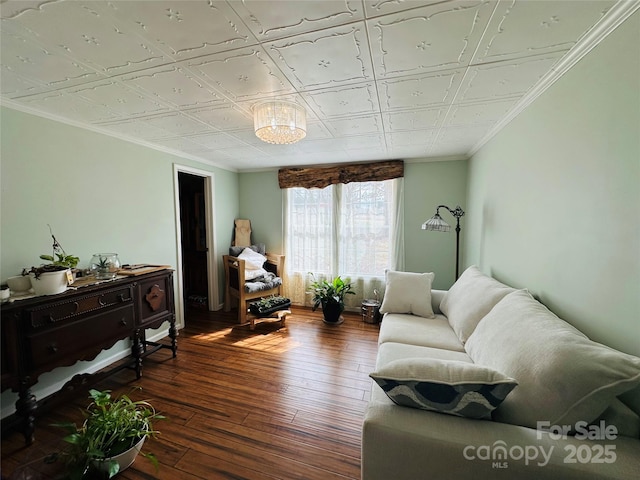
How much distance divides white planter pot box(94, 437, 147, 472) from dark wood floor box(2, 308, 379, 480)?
52mm

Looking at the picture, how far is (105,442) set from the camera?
Result: 134cm

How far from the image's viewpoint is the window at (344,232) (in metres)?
3.80

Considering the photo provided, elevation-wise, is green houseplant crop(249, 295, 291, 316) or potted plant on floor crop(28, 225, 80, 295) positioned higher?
potted plant on floor crop(28, 225, 80, 295)

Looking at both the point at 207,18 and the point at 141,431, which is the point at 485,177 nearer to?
the point at 207,18

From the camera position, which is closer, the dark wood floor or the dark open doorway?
the dark wood floor

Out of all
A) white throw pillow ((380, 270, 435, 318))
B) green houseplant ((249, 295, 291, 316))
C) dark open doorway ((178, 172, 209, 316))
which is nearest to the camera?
white throw pillow ((380, 270, 435, 318))

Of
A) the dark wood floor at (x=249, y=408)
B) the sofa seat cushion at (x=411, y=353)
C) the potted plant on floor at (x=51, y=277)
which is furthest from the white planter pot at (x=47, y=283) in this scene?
the sofa seat cushion at (x=411, y=353)

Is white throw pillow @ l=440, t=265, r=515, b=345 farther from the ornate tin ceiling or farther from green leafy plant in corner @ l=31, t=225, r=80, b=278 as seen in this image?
green leafy plant in corner @ l=31, t=225, r=80, b=278

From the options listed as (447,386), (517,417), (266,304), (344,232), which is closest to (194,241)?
(266,304)

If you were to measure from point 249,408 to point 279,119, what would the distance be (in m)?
2.13

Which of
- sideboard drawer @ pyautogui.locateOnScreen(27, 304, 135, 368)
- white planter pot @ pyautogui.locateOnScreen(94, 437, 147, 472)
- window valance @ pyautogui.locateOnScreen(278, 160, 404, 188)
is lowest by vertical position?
white planter pot @ pyautogui.locateOnScreen(94, 437, 147, 472)

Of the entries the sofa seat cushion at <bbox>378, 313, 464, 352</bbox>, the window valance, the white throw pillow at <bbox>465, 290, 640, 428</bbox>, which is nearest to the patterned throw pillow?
the white throw pillow at <bbox>465, 290, 640, 428</bbox>

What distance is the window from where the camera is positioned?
380 cm

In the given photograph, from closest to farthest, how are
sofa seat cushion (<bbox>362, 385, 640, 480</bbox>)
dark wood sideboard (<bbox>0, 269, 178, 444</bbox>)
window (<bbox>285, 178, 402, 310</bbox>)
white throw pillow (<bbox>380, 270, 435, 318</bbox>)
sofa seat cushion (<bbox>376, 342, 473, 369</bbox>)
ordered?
sofa seat cushion (<bbox>362, 385, 640, 480</bbox>)
dark wood sideboard (<bbox>0, 269, 178, 444</bbox>)
sofa seat cushion (<bbox>376, 342, 473, 369</bbox>)
white throw pillow (<bbox>380, 270, 435, 318</bbox>)
window (<bbox>285, 178, 402, 310</bbox>)
